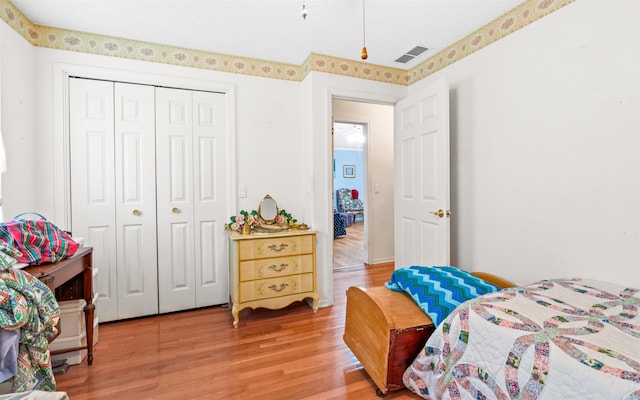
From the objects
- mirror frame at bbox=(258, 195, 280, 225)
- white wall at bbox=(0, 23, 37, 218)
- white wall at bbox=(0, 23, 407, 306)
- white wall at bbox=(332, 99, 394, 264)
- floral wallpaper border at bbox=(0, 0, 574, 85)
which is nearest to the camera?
white wall at bbox=(0, 23, 37, 218)

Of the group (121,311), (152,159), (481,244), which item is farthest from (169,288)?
(481,244)

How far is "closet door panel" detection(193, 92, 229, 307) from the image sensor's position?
2.77 metres

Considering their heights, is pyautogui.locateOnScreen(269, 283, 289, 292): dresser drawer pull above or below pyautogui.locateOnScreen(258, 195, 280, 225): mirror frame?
below

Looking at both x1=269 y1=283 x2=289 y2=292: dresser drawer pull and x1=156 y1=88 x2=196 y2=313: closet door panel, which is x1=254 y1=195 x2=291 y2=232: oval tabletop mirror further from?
x1=156 y1=88 x2=196 y2=313: closet door panel

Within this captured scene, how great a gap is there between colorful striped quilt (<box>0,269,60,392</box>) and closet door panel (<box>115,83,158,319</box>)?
1.34 meters

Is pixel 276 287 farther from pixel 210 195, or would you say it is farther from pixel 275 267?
pixel 210 195

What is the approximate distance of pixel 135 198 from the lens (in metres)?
2.58

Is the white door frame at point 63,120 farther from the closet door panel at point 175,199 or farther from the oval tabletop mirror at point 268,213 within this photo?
the oval tabletop mirror at point 268,213

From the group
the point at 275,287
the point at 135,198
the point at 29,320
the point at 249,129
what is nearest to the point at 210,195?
the point at 135,198

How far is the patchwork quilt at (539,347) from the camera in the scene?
37.5 inches

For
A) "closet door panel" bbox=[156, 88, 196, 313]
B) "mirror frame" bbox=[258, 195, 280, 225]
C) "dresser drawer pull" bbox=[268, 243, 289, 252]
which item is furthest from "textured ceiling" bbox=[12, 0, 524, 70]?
"dresser drawer pull" bbox=[268, 243, 289, 252]

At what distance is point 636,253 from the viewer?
5.09 ft

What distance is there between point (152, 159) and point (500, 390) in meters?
2.82

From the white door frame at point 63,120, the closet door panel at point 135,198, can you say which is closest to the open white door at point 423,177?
the closet door panel at point 135,198
